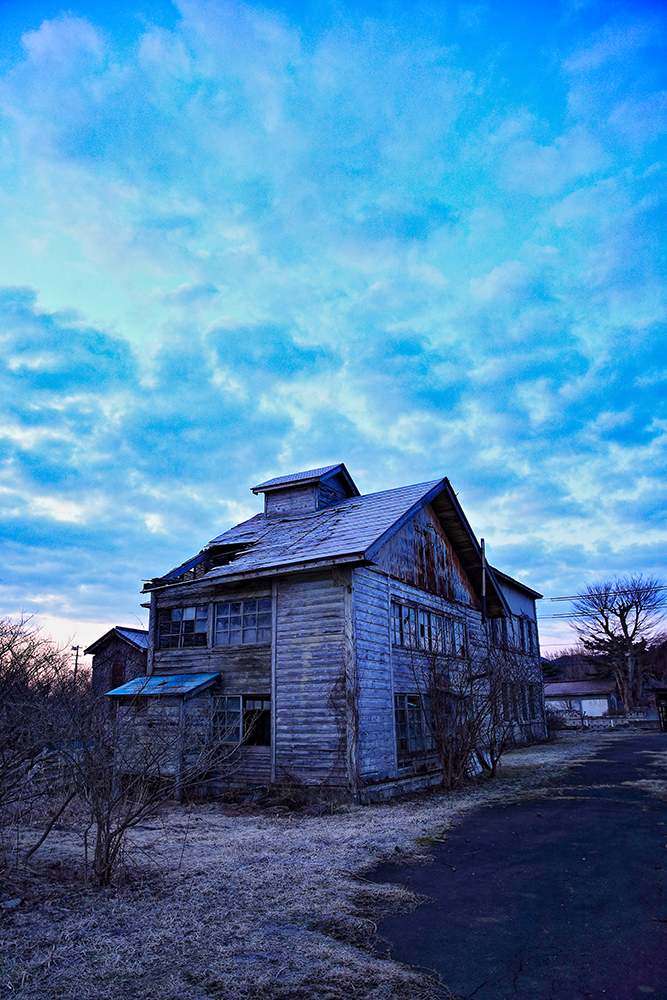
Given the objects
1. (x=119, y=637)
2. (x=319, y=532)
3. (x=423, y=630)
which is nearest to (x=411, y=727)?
(x=423, y=630)

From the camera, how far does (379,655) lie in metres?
14.5

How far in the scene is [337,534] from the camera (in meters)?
15.1

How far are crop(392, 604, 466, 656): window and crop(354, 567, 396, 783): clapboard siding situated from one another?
3.10 feet

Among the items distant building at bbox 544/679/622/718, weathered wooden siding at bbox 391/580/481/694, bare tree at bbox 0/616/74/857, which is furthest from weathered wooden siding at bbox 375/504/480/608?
distant building at bbox 544/679/622/718

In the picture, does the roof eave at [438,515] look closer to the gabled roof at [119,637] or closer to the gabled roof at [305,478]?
the gabled roof at [305,478]

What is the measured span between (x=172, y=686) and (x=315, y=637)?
375cm

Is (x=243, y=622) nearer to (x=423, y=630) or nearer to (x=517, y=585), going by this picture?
(x=423, y=630)

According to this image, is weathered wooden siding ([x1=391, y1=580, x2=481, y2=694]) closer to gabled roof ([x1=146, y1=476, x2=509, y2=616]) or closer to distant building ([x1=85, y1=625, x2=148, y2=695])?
gabled roof ([x1=146, y1=476, x2=509, y2=616])

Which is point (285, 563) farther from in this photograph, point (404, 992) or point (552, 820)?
point (404, 992)

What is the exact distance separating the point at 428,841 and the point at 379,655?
5566 mm

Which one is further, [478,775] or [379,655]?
[478,775]

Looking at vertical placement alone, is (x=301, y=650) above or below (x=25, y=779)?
above

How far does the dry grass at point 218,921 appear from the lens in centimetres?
427

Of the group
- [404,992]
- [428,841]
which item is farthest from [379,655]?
[404,992]
